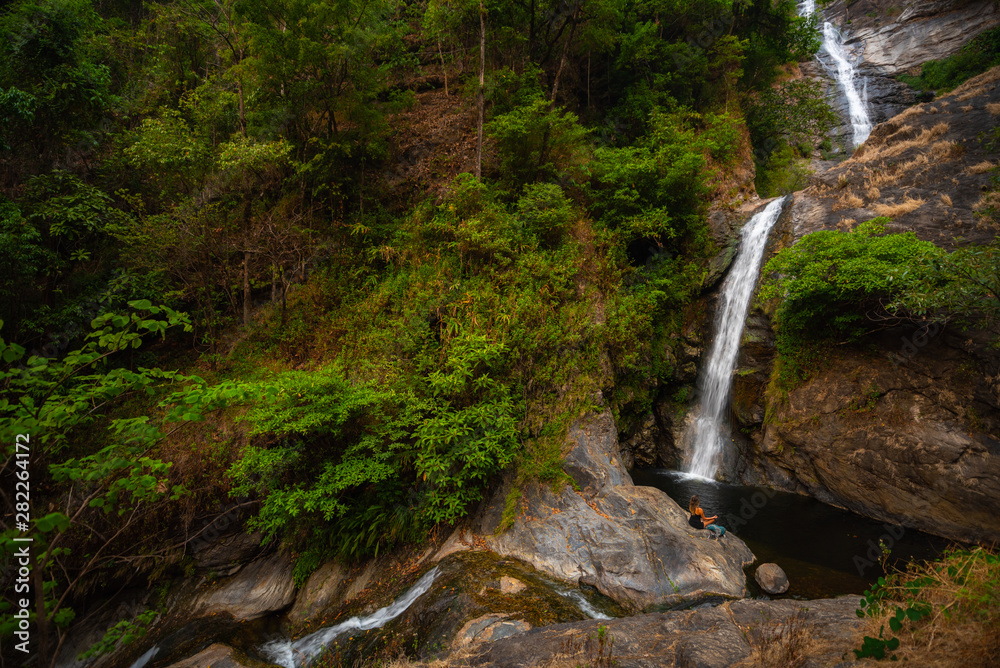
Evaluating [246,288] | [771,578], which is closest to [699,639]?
[771,578]

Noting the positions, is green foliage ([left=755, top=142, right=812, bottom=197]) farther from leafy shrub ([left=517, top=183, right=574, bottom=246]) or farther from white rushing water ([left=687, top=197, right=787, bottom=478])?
leafy shrub ([left=517, top=183, right=574, bottom=246])

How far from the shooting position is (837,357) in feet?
29.7

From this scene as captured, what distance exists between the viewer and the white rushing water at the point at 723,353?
1077 centimetres

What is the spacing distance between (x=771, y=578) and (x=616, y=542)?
7.50 feet

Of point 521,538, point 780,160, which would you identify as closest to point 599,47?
point 780,160

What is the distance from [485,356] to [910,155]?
12.7 m

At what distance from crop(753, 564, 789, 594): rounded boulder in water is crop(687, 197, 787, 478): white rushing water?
4336mm

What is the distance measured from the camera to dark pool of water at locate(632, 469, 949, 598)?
642 cm

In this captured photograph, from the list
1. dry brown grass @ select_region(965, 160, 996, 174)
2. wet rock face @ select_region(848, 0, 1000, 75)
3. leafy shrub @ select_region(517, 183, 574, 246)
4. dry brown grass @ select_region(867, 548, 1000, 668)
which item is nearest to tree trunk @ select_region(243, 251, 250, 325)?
leafy shrub @ select_region(517, 183, 574, 246)

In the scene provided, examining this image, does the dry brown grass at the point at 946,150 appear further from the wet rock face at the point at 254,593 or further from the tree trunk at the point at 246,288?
the tree trunk at the point at 246,288

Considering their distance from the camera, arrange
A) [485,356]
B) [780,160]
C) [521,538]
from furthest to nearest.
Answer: [780,160]
[485,356]
[521,538]

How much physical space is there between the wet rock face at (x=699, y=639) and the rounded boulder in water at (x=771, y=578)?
1.52m

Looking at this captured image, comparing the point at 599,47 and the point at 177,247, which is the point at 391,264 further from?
the point at 599,47

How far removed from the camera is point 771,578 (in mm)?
6129
